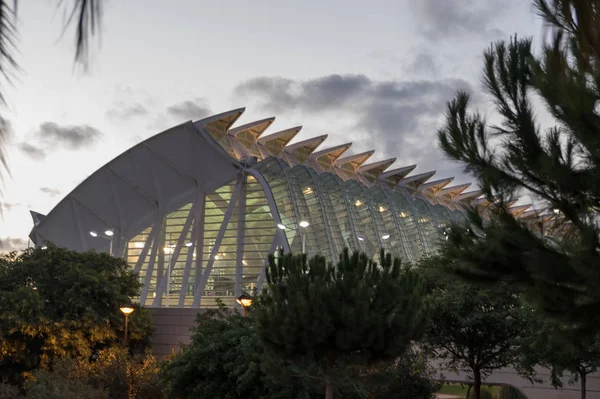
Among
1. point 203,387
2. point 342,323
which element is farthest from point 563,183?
point 203,387

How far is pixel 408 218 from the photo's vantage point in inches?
2549

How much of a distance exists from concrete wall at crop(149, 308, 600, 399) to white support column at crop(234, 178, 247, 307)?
9.61 meters

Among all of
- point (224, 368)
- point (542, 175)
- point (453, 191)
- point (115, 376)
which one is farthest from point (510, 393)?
point (453, 191)

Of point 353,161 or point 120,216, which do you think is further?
point 353,161

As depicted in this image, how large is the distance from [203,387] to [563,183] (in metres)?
14.1

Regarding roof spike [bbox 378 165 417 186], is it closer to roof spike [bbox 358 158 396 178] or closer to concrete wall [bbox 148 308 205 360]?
roof spike [bbox 358 158 396 178]

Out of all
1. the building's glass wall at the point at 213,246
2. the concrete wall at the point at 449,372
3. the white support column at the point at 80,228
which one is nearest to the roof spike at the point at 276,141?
the building's glass wall at the point at 213,246

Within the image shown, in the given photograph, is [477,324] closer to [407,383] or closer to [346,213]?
[407,383]

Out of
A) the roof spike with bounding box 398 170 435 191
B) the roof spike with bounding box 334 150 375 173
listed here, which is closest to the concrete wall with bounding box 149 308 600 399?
the roof spike with bounding box 334 150 375 173

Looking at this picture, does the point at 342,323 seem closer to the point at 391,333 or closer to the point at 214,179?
the point at 391,333

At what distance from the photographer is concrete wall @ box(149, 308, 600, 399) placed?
27922 mm

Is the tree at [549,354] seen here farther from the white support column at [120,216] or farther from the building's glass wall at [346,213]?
the white support column at [120,216]

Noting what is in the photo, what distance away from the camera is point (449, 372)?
3039 cm

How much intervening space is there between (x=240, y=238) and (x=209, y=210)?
3.53 m
